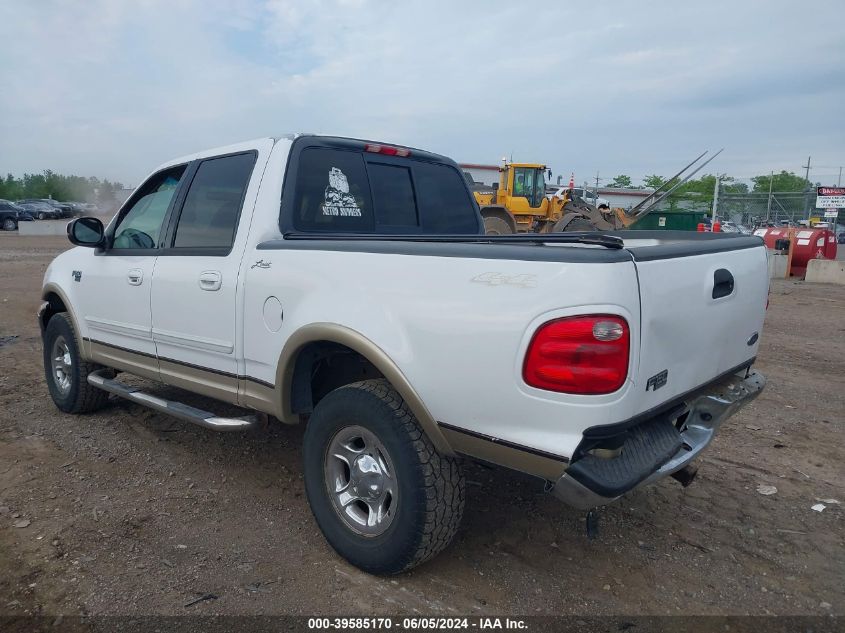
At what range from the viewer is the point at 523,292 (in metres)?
2.34

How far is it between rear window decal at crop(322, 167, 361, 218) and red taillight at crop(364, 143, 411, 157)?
0.29 metres

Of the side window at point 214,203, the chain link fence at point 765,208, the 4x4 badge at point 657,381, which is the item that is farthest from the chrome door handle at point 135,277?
the chain link fence at point 765,208

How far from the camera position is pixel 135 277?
13.7 feet

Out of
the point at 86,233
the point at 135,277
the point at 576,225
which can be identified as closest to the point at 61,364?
the point at 86,233

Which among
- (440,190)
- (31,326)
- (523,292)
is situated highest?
(440,190)

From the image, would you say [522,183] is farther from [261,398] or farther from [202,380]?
[261,398]

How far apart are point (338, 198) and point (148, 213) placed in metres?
1.49

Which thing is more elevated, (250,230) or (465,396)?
(250,230)

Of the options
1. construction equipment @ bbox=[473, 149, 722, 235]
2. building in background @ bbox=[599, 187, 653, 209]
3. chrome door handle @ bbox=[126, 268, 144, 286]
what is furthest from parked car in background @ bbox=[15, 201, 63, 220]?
building in background @ bbox=[599, 187, 653, 209]

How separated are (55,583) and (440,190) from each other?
10.2 ft

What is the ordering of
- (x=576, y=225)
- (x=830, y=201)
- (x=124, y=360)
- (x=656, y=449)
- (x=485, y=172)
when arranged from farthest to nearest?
(x=485, y=172)
(x=830, y=201)
(x=576, y=225)
(x=124, y=360)
(x=656, y=449)

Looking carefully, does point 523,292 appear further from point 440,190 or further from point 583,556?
point 440,190

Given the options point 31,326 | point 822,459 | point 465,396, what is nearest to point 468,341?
point 465,396

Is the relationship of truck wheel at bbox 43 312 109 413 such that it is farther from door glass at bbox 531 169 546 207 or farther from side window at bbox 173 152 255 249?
door glass at bbox 531 169 546 207
